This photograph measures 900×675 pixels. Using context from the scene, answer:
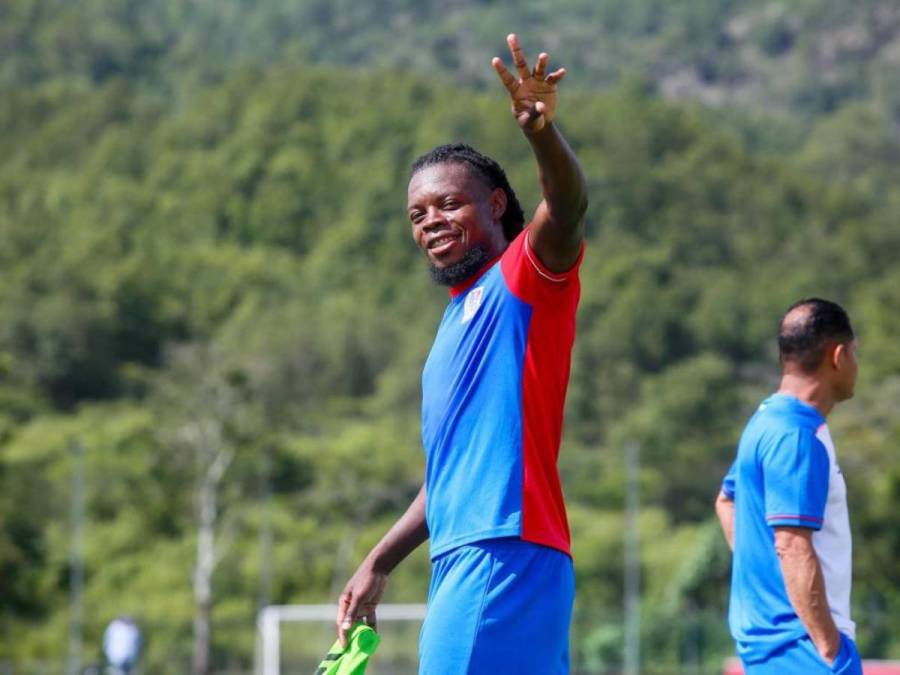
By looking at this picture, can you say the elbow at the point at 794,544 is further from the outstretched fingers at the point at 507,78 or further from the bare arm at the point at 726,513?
the outstretched fingers at the point at 507,78

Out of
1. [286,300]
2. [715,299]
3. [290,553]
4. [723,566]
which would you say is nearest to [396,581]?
[290,553]

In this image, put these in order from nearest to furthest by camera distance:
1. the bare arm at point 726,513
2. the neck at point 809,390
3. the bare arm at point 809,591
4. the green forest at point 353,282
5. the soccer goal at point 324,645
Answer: the bare arm at point 809,591
the neck at point 809,390
the bare arm at point 726,513
the soccer goal at point 324,645
the green forest at point 353,282

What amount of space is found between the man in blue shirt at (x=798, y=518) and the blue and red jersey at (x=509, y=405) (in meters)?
1.18

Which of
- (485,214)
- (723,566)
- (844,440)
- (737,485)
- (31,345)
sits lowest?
(737,485)

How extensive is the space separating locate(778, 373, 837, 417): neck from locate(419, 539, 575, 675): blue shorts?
5.03ft

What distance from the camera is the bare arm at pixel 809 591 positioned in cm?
527

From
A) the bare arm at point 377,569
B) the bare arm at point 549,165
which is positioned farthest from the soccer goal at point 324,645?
the bare arm at point 549,165

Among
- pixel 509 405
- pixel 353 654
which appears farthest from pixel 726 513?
pixel 509 405

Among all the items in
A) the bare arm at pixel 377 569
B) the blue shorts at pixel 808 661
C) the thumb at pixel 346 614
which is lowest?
the blue shorts at pixel 808 661

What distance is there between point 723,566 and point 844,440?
34.6 feet

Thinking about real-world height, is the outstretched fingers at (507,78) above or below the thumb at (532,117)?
above

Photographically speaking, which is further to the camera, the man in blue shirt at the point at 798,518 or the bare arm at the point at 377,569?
the man in blue shirt at the point at 798,518

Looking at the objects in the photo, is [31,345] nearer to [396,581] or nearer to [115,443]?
[115,443]

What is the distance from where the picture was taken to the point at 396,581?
53.0 metres
